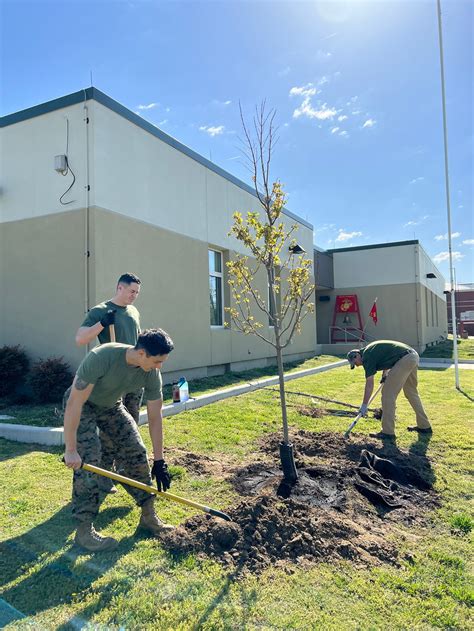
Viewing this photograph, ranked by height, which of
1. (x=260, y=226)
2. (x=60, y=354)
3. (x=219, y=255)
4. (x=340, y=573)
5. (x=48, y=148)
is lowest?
(x=340, y=573)

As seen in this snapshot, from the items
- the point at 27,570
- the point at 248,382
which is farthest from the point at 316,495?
the point at 248,382

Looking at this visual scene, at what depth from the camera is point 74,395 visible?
9.04ft

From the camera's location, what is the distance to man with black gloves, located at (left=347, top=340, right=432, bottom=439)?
589 cm

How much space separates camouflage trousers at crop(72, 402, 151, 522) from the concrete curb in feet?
7.23

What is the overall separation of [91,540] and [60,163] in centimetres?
633

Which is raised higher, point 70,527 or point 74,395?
point 74,395

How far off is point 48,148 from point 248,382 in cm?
620

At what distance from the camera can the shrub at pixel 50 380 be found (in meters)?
6.74

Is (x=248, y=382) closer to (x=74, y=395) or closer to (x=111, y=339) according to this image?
(x=111, y=339)

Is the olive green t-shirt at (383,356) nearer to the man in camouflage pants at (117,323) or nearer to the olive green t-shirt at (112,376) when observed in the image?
the man in camouflage pants at (117,323)

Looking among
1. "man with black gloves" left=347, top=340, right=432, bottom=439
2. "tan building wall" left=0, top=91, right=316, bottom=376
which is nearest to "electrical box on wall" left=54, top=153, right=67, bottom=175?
"tan building wall" left=0, top=91, right=316, bottom=376

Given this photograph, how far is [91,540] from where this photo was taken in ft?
9.66

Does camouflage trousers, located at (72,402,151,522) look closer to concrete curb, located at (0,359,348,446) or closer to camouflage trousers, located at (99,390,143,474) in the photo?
camouflage trousers, located at (99,390,143,474)

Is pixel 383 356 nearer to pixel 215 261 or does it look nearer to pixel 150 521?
pixel 150 521
